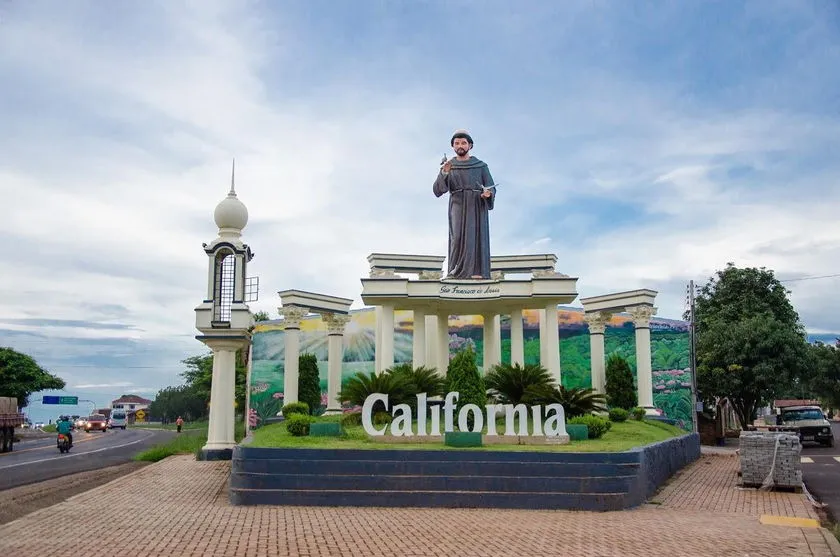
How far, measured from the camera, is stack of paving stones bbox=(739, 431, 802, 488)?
1800cm

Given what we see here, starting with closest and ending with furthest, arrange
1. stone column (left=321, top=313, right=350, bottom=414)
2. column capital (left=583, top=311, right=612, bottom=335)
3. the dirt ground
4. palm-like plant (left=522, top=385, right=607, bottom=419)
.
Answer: the dirt ground → palm-like plant (left=522, top=385, right=607, bottom=419) → stone column (left=321, top=313, right=350, bottom=414) → column capital (left=583, top=311, right=612, bottom=335)

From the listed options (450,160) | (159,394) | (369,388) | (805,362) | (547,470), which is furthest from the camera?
(159,394)

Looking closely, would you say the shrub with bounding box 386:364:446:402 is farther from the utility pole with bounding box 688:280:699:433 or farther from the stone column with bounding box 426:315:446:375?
the utility pole with bounding box 688:280:699:433

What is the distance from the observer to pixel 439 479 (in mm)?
15625

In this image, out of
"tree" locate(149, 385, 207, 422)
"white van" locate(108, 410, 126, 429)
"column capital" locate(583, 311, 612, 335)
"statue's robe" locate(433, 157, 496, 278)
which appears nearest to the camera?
"statue's robe" locate(433, 157, 496, 278)

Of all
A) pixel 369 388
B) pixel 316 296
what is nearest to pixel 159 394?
pixel 316 296

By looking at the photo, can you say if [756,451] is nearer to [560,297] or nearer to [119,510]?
[560,297]

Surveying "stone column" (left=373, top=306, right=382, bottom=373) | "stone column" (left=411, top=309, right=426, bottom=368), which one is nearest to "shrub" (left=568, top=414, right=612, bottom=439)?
"stone column" (left=411, top=309, right=426, bottom=368)

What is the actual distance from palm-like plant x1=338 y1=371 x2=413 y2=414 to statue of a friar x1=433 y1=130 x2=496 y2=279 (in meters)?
6.39

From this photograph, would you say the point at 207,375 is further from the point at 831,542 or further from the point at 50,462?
the point at 831,542

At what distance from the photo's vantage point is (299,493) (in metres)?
15.5

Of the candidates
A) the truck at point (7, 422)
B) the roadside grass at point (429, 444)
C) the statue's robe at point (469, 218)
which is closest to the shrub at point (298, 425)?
the roadside grass at point (429, 444)

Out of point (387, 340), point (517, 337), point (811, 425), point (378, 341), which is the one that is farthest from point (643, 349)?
point (811, 425)

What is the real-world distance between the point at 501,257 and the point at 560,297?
652 cm
